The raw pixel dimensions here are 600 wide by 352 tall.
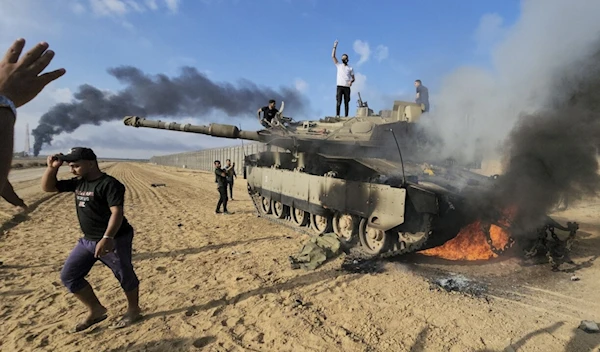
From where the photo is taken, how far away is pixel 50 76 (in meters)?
1.66

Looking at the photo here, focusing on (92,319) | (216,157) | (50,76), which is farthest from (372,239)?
(216,157)

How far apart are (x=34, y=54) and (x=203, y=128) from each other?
8.30m

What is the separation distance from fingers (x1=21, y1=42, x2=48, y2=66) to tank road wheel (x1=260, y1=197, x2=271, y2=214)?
34.1ft

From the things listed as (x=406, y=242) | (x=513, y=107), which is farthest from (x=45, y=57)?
(x=513, y=107)

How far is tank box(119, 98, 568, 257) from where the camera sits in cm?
606

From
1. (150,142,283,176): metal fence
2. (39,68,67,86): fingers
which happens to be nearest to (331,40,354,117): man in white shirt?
(150,142,283,176): metal fence

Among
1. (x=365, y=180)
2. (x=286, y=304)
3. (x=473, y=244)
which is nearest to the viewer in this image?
(x=286, y=304)

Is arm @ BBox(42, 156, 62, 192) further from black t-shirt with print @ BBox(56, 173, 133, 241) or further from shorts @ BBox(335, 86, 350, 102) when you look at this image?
shorts @ BBox(335, 86, 350, 102)

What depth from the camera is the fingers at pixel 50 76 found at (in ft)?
5.35

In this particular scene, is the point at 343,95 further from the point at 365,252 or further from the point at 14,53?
the point at 14,53

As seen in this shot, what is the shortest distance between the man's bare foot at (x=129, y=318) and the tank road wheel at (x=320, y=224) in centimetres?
519

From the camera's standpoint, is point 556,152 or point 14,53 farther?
point 556,152

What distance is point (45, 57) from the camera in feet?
5.19

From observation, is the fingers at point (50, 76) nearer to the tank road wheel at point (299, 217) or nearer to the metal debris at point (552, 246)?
the metal debris at point (552, 246)
